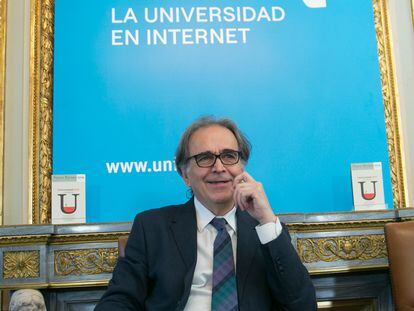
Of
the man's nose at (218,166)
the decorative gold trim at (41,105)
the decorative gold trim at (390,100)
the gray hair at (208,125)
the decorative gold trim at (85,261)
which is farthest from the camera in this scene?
the decorative gold trim at (390,100)

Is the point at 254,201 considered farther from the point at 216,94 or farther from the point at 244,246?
the point at 216,94

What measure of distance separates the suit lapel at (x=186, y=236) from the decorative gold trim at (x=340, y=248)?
3.55 feet

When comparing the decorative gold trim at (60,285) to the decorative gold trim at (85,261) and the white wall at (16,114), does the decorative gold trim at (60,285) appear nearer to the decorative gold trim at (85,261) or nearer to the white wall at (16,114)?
the decorative gold trim at (85,261)

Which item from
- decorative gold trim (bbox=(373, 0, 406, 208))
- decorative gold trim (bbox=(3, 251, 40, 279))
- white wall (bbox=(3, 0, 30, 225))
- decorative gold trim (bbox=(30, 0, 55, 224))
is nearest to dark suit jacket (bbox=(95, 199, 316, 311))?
decorative gold trim (bbox=(3, 251, 40, 279))

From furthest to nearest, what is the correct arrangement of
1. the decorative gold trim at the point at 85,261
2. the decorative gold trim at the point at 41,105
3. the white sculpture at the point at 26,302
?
the decorative gold trim at the point at 41,105
the decorative gold trim at the point at 85,261
the white sculpture at the point at 26,302

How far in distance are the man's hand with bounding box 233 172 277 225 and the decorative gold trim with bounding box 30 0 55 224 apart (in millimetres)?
1783

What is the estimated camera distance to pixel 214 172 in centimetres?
200

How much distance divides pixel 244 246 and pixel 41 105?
1.98 m

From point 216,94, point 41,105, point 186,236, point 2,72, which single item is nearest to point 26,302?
point 186,236

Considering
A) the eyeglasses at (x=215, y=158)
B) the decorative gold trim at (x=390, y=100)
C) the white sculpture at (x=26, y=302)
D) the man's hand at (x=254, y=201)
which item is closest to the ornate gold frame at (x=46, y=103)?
the decorative gold trim at (x=390, y=100)

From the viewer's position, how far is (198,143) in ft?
6.73

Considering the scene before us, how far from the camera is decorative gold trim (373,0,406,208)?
341cm

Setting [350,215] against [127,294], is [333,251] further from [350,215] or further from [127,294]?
[127,294]

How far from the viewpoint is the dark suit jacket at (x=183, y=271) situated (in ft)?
5.78
